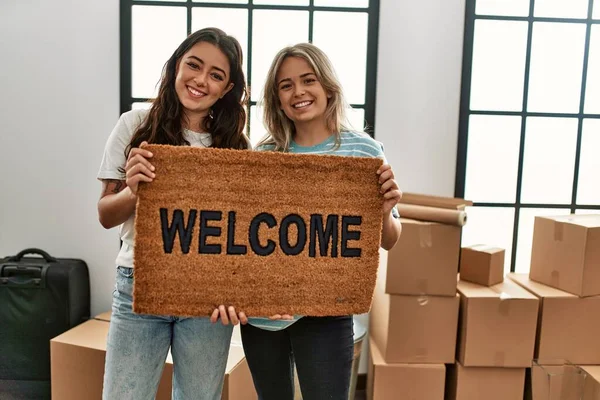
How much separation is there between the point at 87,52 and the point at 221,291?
159cm

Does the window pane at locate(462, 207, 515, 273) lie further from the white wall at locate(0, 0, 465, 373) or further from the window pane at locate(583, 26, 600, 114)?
the window pane at locate(583, 26, 600, 114)

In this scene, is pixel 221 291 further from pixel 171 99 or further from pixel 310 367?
pixel 171 99

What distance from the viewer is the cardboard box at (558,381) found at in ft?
6.37

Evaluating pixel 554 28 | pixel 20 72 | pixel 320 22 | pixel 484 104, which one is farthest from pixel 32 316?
pixel 554 28

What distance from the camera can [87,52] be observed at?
A: 2.22 metres

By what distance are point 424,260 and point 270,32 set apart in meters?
1.26

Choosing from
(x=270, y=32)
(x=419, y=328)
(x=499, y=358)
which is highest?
(x=270, y=32)

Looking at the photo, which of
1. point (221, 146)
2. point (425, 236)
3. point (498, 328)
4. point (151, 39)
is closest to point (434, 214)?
point (425, 236)

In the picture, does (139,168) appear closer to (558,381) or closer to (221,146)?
(221,146)

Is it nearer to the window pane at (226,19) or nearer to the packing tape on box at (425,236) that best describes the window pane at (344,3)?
the window pane at (226,19)

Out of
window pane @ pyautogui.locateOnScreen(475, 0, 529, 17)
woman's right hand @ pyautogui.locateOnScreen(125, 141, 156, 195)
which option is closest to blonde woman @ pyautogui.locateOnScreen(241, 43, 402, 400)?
woman's right hand @ pyautogui.locateOnScreen(125, 141, 156, 195)

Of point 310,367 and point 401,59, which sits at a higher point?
point 401,59

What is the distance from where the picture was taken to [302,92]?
1.27 meters

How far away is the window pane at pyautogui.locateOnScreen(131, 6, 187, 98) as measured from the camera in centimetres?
225
